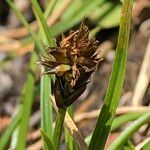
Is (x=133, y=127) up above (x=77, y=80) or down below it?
below

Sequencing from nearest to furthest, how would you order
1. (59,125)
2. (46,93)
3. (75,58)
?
1. (75,58)
2. (59,125)
3. (46,93)

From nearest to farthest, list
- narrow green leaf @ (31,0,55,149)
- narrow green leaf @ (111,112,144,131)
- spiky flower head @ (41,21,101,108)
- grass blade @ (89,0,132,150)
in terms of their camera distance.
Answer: spiky flower head @ (41,21,101,108) → grass blade @ (89,0,132,150) → narrow green leaf @ (31,0,55,149) → narrow green leaf @ (111,112,144,131)

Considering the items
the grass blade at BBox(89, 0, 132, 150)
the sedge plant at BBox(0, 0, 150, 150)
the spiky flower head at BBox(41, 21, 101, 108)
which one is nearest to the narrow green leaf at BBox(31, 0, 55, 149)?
the sedge plant at BBox(0, 0, 150, 150)

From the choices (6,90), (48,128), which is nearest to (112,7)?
(6,90)

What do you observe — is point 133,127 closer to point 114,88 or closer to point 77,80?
point 114,88

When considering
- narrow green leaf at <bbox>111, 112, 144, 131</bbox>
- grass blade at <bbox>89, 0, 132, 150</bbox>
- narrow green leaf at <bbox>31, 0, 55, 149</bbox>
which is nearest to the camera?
grass blade at <bbox>89, 0, 132, 150</bbox>

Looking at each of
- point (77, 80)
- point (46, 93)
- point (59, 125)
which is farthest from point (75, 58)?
point (46, 93)

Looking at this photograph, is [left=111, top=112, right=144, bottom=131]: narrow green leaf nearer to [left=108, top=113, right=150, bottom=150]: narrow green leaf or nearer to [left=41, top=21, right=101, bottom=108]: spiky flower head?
[left=108, top=113, right=150, bottom=150]: narrow green leaf

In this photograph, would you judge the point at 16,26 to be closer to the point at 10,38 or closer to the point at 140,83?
the point at 10,38
